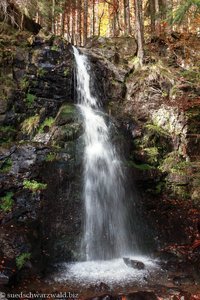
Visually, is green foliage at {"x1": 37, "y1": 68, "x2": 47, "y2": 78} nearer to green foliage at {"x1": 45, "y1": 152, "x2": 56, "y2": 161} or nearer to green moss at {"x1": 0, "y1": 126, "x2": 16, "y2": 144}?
green moss at {"x1": 0, "y1": 126, "x2": 16, "y2": 144}

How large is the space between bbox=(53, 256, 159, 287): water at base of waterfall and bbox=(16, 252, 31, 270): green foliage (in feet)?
2.81

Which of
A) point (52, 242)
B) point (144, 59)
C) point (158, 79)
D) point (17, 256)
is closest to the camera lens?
point (17, 256)

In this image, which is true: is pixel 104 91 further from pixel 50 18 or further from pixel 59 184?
pixel 50 18

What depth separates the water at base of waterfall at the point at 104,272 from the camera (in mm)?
7391

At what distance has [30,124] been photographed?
11.6 m

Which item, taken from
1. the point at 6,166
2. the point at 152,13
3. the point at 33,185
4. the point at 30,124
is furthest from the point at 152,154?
the point at 152,13

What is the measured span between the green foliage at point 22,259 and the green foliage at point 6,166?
9.51 ft

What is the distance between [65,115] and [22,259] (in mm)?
5692

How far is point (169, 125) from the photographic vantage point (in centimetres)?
1302

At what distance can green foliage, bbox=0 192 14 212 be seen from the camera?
8.51 meters

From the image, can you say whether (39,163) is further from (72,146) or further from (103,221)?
(103,221)

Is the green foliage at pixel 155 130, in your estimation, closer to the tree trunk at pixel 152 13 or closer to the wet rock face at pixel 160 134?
the wet rock face at pixel 160 134

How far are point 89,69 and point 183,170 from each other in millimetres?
6895

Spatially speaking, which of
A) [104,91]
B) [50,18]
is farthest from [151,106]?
[50,18]
